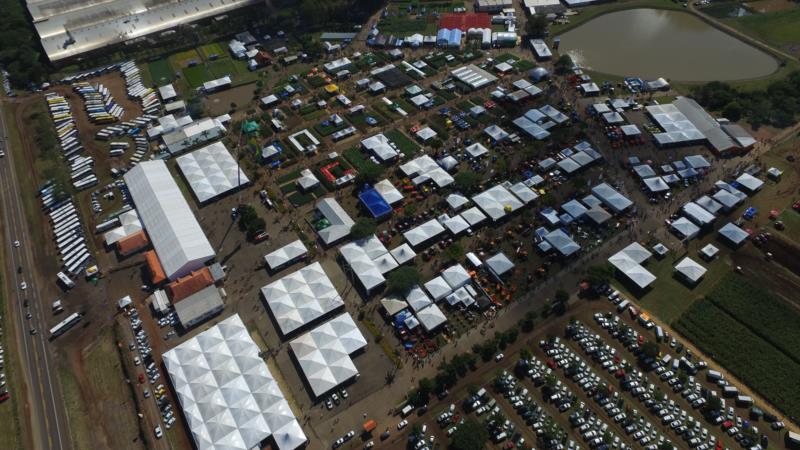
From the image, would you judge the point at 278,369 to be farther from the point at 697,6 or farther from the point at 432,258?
the point at 697,6

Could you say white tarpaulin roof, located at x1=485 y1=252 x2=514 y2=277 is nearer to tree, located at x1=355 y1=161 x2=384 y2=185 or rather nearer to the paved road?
tree, located at x1=355 y1=161 x2=384 y2=185

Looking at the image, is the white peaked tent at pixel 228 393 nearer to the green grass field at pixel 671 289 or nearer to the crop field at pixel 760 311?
the green grass field at pixel 671 289

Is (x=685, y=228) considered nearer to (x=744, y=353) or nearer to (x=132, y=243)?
(x=744, y=353)

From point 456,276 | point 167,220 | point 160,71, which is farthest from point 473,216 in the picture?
point 160,71

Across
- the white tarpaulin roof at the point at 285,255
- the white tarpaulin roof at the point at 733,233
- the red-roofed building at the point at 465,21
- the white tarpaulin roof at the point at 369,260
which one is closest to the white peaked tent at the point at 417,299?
the white tarpaulin roof at the point at 369,260

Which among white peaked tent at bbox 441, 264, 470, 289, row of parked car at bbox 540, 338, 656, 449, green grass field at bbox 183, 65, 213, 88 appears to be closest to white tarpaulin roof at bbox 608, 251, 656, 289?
row of parked car at bbox 540, 338, 656, 449

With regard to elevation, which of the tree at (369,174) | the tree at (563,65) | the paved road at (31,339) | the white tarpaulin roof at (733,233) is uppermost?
the tree at (563,65)

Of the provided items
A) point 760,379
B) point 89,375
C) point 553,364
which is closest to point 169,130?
point 89,375
